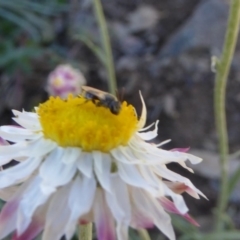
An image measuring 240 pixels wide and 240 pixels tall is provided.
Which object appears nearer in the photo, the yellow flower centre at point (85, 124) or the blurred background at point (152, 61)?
the yellow flower centre at point (85, 124)

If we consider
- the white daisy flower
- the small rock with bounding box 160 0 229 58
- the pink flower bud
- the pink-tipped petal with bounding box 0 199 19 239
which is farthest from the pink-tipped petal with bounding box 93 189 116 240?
the small rock with bounding box 160 0 229 58

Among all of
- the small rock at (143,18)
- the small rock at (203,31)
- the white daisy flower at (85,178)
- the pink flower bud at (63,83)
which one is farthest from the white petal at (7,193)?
the small rock at (143,18)

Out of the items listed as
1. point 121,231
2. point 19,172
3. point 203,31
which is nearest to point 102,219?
point 121,231

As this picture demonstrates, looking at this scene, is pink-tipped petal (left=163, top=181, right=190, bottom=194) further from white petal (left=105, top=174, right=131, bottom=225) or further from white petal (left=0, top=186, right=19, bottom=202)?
white petal (left=0, top=186, right=19, bottom=202)

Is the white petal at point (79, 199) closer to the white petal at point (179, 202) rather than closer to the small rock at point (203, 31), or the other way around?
the white petal at point (179, 202)

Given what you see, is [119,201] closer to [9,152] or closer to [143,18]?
[9,152]

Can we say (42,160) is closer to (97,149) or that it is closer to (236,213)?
(97,149)
